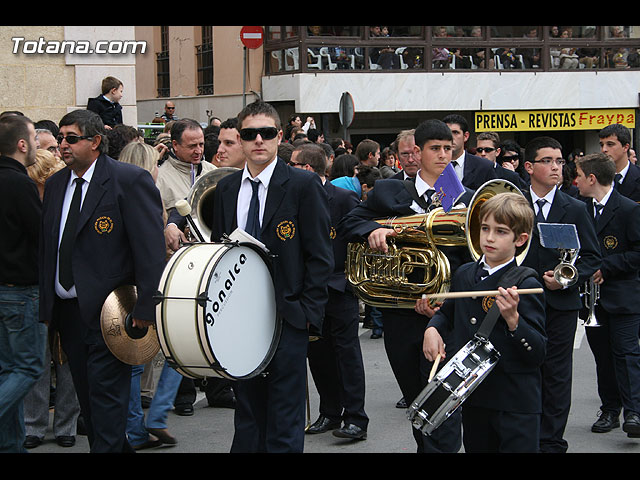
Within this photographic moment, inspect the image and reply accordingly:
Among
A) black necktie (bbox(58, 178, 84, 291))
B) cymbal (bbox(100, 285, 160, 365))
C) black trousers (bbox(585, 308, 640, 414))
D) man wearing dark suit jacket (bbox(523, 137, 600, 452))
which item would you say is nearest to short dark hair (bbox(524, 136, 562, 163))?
man wearing dark suit jacket (bbox(523, 137, 600, 452))

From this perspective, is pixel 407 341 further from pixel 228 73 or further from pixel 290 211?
pixel 228 73

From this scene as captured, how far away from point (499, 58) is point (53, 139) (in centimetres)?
2023

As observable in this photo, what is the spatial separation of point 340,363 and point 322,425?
0.54 meters

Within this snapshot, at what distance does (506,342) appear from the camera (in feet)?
14.7

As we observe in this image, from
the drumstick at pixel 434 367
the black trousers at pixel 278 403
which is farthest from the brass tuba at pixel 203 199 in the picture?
the drumstick at pixel 434 367

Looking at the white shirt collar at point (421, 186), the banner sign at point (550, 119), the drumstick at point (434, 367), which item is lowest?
the drumstick at point (434, 367)

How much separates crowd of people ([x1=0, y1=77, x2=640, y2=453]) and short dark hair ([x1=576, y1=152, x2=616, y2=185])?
0.04 ft

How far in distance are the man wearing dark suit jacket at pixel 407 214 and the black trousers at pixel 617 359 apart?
7.01 feet

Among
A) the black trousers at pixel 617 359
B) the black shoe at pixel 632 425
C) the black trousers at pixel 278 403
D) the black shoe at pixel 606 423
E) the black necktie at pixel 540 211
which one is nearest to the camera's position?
the black trousers at pixel 278 403

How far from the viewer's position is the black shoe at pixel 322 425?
7.04 metres

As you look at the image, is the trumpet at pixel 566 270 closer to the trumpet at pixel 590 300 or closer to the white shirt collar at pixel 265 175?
the trumpet at pixel 590 300

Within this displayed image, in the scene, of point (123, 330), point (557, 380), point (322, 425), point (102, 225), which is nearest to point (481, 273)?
point (557, 380)

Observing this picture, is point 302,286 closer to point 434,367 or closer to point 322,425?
point 434,367

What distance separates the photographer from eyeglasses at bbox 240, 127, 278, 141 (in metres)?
5.14
